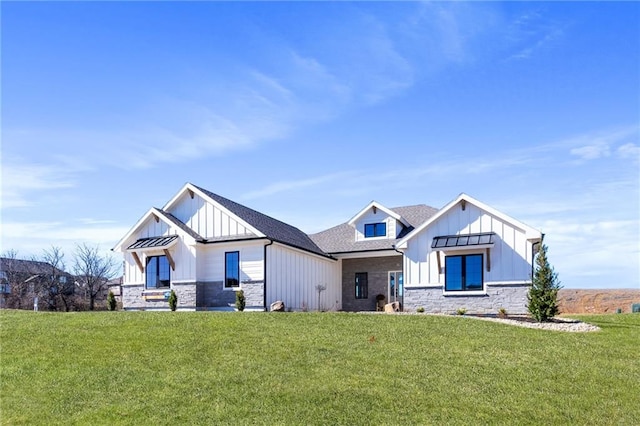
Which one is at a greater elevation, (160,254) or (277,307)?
(160,254)

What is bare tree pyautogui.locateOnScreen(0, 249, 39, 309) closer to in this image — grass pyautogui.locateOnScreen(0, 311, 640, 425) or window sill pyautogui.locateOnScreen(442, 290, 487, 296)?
grass pyautogui.locateOnScreen(0, 311, 640, 425)

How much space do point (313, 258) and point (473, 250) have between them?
28.3 feet

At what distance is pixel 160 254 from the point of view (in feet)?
83.8

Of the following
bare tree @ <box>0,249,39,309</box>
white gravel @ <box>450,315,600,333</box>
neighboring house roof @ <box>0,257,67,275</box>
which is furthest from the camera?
neighboring house roof @ <box>0,257,67,275</box>

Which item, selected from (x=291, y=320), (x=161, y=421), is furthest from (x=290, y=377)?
(x=291, y=320)

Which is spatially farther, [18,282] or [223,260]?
[18,282]

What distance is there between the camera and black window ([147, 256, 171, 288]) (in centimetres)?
2533

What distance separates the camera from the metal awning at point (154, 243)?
24.7 metres

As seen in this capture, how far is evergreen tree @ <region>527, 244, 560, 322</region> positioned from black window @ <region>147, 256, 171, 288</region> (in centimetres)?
1608

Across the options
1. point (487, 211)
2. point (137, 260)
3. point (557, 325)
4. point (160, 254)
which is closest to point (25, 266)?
point (137, 260)

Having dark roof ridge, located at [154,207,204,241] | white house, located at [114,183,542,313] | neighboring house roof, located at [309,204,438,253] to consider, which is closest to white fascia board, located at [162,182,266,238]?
white house, located at [114,183,542,313]

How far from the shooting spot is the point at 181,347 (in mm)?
13477

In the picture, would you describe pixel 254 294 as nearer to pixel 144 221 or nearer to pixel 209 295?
pixel 209 295

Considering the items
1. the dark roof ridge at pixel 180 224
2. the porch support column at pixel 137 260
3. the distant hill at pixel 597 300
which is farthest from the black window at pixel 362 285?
the distant hill at pixel 597 300
